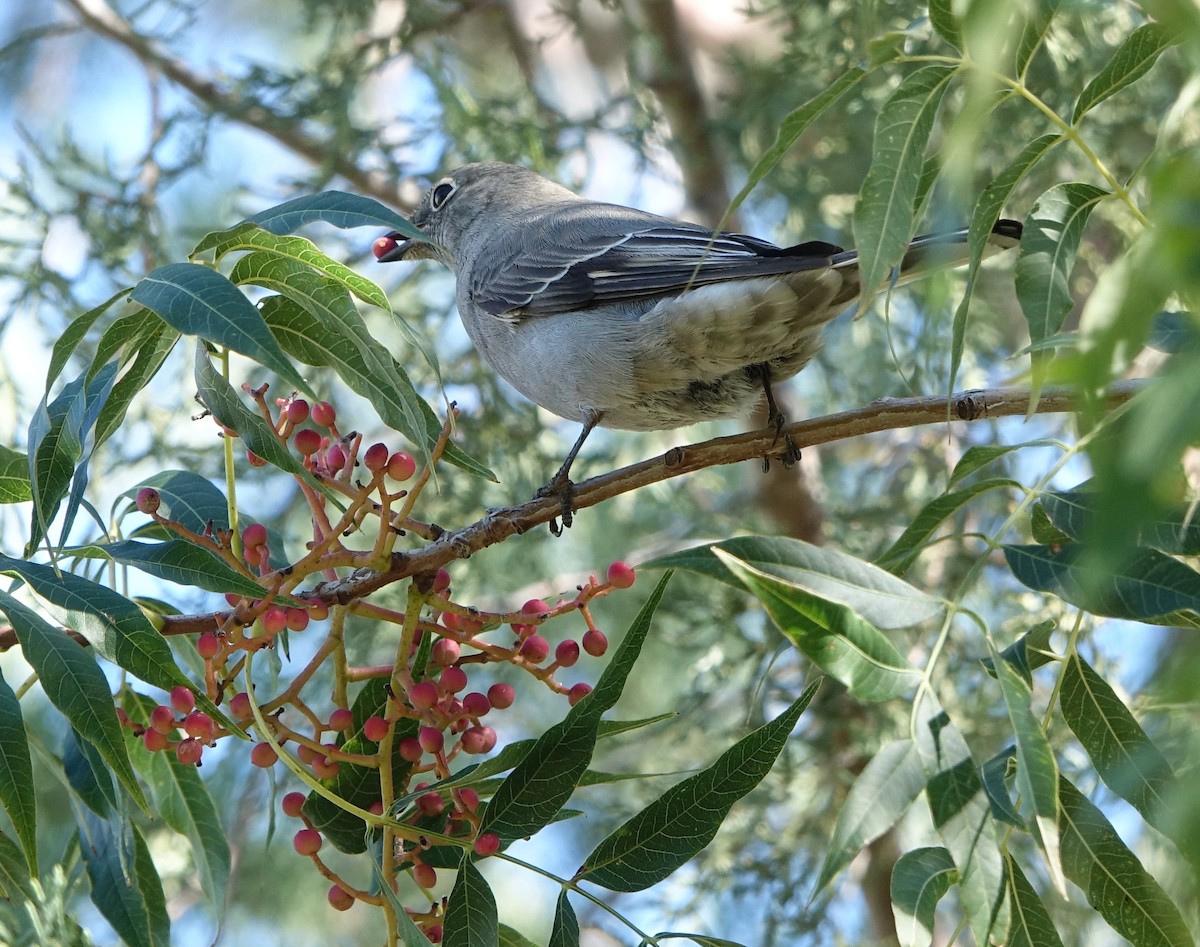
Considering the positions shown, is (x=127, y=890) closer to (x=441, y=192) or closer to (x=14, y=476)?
(x=14, y=476)

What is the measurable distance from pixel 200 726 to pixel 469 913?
531mm

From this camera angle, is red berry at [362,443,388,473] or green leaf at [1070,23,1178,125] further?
red berry at [362,443,388,473]

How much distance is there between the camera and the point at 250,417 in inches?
72.3

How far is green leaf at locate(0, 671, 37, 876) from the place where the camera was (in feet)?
5.62

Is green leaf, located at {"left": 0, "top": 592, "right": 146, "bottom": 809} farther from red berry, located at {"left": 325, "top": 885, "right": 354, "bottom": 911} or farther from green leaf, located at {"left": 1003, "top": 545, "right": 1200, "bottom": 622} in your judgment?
green leaf, located at {"left": 1003, "top": 545, "right": 1200, "bottom": 622}

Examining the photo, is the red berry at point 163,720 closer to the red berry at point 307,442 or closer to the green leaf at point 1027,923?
the red berry at point 307,442

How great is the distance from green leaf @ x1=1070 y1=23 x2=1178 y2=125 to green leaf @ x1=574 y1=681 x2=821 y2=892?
Result: 3.24 feet

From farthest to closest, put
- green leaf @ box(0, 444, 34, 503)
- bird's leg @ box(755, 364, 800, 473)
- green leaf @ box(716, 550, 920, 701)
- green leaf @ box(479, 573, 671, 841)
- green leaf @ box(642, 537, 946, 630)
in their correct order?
bird's leg @ box(755, 364, 800, 473), green leaf @ box(0, 444, 34, 503), green leaf @ box(479, 573, 671, 841), green leaf @ box(642, 537, 946, 630), green leaf @ box(716, 550, 920, 701)

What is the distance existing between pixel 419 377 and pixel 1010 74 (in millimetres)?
3956

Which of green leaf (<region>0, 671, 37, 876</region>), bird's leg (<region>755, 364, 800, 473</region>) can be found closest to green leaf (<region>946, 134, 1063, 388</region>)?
bird's leg (<region>755, 364, 800, 473</region>)

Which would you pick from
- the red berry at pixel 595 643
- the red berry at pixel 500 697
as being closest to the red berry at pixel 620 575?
the red berry at pixel 595 643

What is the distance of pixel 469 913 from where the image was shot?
67.8 inches

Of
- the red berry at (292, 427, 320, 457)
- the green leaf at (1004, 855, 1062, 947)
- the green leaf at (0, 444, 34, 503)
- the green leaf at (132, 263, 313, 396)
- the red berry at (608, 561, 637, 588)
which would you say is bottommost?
the green leaf at (1004, 855, 1062, 947)

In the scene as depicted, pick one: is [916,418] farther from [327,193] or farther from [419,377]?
[419,377]
